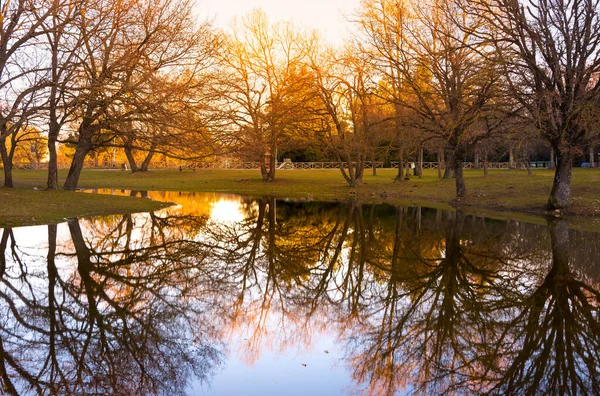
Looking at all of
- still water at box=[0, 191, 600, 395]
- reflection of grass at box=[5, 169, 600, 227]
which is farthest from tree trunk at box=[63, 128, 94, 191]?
still water at box=[0, 191, 600, 395]

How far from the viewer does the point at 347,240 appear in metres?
16.5

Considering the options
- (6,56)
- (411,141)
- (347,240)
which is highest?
(6,56)

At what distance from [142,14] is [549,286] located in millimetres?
20275

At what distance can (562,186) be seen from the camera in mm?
23891

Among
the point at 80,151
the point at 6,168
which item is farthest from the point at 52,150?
the point at 6,168

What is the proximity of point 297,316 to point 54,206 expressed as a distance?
16.2 m

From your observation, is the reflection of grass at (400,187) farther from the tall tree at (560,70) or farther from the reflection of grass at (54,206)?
the reflection of grass at (54,206)

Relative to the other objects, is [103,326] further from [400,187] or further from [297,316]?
[400,187]

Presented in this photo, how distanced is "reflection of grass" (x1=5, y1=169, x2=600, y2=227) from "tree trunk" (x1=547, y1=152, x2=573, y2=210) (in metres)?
0.52

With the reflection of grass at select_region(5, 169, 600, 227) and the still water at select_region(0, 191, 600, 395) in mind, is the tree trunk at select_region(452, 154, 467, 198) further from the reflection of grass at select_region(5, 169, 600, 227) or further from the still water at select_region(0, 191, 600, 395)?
the still water at select_region(0, 191, 600, 395)

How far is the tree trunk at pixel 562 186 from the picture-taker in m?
23.5

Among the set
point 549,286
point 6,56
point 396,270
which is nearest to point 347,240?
point 396,270

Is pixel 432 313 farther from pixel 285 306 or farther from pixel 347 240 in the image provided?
pixel 347 240

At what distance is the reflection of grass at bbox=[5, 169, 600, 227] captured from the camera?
27141 mm
